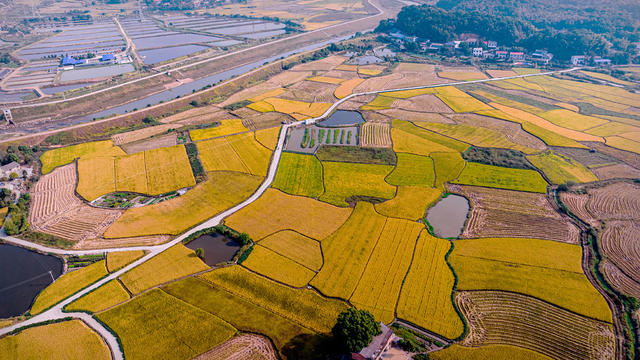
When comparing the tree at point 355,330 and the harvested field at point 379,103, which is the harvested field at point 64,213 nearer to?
the tree at point 355,330

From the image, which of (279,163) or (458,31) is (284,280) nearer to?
(279,163)

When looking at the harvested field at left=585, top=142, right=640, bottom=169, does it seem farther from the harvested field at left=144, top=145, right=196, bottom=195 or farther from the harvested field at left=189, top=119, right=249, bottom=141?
the harvested field at left=144, top=145, right=196, bottom=195

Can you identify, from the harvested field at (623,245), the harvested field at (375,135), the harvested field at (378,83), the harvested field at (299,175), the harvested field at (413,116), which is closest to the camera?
the harvested field at (623,245)

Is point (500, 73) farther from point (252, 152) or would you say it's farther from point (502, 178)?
point (252, 152)

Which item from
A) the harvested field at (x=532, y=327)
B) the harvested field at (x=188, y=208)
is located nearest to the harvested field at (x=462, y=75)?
the harvested field at (x=188, y=208)

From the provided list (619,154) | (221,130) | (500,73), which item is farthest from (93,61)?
(619,154)
